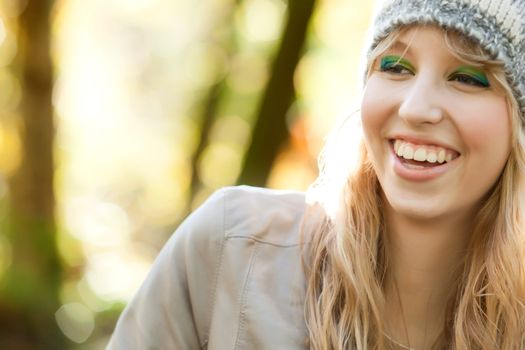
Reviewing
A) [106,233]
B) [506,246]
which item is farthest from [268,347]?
[106,233]

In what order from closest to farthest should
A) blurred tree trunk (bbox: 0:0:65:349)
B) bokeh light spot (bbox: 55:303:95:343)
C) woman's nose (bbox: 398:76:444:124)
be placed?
A: 1. woman's nose (bbox: 398:76:444:124)
2. blurred tree trunk (bbox: 0:0:65:349)
3. bokeh light spot (bbox: 55:303:95:343)

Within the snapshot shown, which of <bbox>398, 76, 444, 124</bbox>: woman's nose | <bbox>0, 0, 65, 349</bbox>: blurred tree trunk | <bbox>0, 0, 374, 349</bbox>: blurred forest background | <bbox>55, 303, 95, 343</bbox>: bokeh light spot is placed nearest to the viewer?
<bbox>398, 76, 444, 124</bbox>: woman's nose

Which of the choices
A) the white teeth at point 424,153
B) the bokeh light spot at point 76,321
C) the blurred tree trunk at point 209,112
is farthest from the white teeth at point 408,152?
the blurred tree trunk at point 209,112

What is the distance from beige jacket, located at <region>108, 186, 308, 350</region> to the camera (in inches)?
105

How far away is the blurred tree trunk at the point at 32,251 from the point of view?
21.5 ft

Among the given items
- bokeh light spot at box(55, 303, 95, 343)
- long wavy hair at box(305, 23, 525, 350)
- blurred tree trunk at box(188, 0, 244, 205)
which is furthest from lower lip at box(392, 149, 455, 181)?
blurred tree trunk at box(188, 0, 244, 205)

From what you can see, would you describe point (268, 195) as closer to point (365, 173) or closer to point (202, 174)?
point (365, 173)

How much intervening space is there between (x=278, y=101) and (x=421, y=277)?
4.14 meters

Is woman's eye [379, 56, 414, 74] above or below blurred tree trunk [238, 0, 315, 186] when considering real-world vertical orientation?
above

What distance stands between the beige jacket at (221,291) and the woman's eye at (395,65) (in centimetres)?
51

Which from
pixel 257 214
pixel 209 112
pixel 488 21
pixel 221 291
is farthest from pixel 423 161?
pixel 209 112

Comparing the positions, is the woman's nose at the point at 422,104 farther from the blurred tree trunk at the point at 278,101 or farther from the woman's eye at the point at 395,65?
the blurred tree trunk at the point at 278,101

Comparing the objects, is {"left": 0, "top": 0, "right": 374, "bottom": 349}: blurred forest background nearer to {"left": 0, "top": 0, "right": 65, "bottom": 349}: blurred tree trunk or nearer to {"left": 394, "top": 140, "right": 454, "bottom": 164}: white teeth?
{"left": 0, "top": 0, "right": 65, "bottom": 349}: blurred tree trunk

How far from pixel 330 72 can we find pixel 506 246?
7454mm
